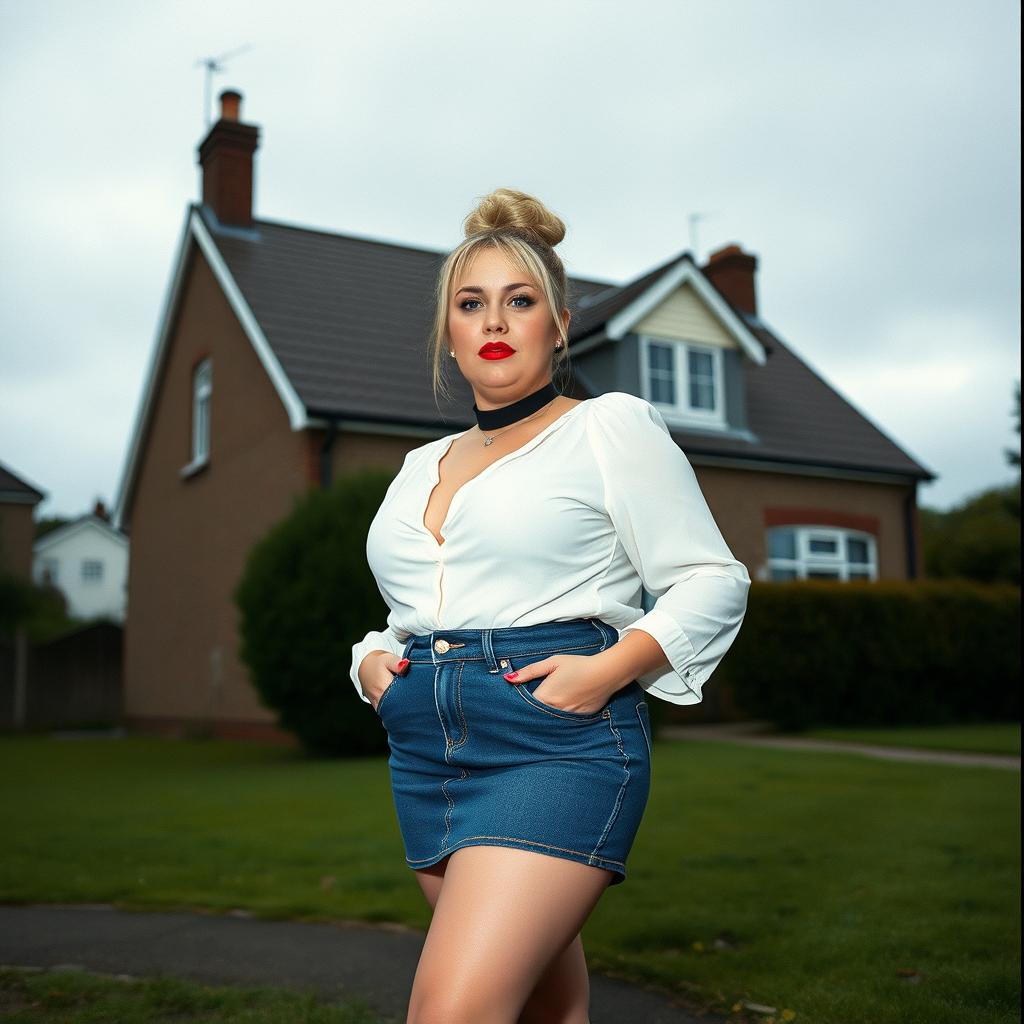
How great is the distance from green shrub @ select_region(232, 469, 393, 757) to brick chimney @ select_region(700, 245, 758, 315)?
12.8 m

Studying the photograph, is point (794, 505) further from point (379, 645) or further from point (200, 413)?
point (379, 645)

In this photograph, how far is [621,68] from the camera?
5934 mm

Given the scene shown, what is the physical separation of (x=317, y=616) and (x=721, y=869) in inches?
253

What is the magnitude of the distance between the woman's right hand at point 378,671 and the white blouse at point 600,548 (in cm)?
11

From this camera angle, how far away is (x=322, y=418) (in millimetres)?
14367

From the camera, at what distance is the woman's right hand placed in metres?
2.41

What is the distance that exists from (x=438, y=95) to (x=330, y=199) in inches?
125

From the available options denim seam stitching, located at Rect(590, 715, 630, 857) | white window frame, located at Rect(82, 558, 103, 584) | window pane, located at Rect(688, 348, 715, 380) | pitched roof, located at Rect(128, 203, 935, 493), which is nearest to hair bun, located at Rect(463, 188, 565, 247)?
denim seam stitching, located at Rect(590, 715, 630, 857)

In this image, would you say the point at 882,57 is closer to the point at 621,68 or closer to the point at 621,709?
the point at 621,68

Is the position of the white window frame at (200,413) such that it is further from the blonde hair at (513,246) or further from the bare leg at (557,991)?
the bare leg at (557,991)

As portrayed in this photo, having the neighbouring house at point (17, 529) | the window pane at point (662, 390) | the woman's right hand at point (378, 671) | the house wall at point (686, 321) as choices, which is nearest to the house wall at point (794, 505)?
the window pane at point (662, 390)

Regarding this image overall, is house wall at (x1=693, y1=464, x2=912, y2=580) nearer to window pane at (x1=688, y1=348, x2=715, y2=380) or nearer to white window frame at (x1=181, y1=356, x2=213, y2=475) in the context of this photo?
window pane at (x1=688, y1=348, x2=715, y2=380)

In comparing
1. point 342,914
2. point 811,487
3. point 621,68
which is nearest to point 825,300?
point 811,487

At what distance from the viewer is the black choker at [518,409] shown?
256 cm
